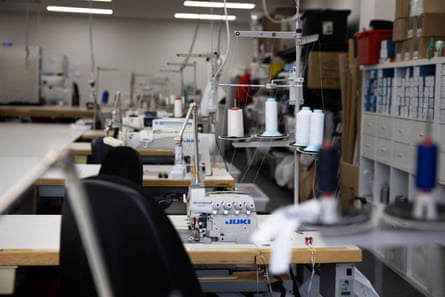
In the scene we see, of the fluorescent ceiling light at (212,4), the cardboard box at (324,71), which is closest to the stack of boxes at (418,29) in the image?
the fluorescent ceiling light at (212,4)

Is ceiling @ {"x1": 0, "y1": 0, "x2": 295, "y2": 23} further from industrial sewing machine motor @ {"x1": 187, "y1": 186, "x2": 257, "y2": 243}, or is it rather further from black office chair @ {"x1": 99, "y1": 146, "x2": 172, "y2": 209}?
industrial sewing machine motor @ {"x1": 187, "y1": 186, "x2": 257, "y2": 243}

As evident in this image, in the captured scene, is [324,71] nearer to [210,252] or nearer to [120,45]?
[210,252]

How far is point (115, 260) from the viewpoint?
1148mm

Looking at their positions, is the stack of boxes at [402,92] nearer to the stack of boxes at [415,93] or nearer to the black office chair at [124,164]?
the stack of boxes at [415,93]

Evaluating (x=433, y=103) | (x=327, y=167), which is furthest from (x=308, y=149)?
(x=433, y=103)

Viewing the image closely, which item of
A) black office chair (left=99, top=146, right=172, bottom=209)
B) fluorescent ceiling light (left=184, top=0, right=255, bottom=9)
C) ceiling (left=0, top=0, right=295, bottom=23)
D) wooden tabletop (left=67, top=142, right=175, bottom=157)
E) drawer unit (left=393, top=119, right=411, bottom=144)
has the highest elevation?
ceiling (left=0, top=0, right=295, bottom=23)

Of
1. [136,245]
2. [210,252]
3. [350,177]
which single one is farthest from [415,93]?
[136,245]

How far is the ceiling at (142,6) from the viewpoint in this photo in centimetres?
588

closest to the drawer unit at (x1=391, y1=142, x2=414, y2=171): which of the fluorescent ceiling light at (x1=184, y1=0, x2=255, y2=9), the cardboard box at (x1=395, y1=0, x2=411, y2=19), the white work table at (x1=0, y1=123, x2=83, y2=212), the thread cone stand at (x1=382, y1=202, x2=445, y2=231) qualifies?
the cardboard box at (x1=395, y1=0, x2=411, y2=19)

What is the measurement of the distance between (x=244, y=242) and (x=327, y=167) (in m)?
1.26

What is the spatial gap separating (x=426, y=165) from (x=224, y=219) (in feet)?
4.30

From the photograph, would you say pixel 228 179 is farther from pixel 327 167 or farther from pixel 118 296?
pixel 327 167

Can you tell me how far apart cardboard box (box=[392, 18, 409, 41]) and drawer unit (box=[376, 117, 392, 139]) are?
549 mm

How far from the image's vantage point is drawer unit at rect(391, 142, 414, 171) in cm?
376
